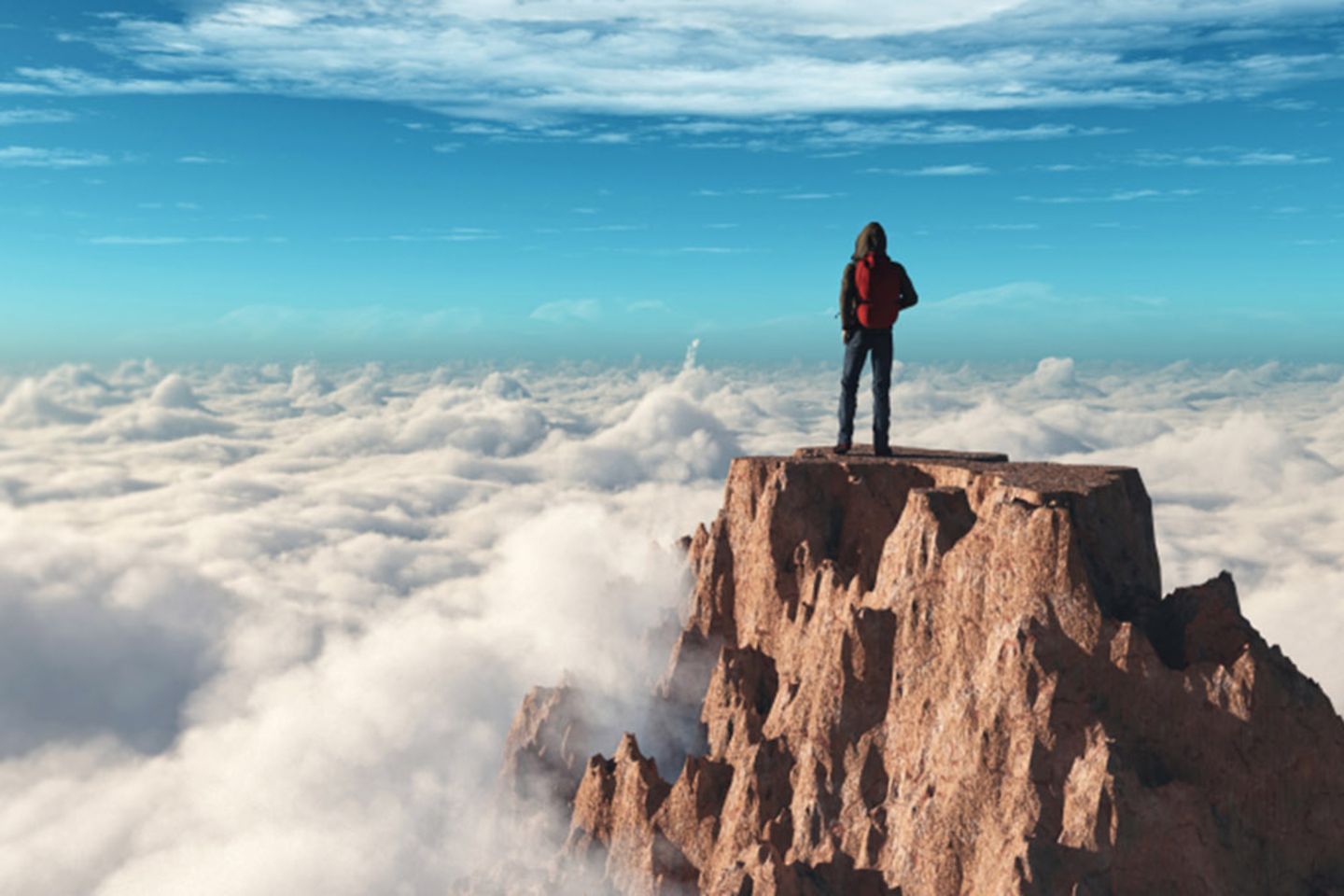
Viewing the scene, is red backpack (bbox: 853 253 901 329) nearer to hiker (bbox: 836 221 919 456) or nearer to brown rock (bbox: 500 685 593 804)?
hiker (bbox: 836 221 919 456)

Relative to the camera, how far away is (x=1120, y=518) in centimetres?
3256

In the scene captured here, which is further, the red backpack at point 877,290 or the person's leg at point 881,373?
the person's leg at point 881,373

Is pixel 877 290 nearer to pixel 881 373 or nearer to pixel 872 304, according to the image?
pixel 872 304

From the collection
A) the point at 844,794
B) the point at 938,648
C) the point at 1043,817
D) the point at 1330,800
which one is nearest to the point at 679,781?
the point at 844,794

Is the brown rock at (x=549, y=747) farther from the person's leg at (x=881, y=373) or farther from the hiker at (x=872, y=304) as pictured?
the hiker at (x=872, y=304)

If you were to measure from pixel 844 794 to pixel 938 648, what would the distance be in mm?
6358

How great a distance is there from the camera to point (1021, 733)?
28.7 meters

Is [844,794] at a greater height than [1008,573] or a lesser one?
lesser

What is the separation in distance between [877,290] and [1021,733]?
56.2 ft

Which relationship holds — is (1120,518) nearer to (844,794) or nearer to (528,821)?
(844,794)

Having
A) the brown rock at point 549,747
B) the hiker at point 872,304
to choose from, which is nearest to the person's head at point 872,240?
the hiker at point 872,304

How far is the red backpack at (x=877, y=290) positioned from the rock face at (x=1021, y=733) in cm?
653

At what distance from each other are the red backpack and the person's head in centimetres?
19

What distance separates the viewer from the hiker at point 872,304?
121 feet
